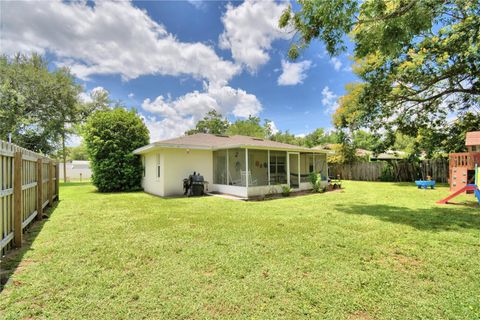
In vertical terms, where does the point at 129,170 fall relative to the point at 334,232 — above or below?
above

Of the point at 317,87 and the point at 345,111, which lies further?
the point at 317,87

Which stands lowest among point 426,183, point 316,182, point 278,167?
point 426,183

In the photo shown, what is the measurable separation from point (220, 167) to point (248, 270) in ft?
31.5

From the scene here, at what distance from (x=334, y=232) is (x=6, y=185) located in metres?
6.30

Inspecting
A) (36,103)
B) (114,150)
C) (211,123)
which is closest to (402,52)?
(114,150)

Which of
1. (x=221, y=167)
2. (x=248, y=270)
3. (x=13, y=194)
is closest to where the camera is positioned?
(x=248, y=270)

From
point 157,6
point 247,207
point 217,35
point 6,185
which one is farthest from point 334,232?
point 217,35

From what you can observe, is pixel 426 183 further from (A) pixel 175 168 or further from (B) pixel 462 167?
(A) pixel 175 168

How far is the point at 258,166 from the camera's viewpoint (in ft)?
44.3

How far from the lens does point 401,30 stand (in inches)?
228

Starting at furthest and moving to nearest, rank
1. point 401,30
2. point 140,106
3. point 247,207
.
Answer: point 140,106 < point 247,207 < point 401,30

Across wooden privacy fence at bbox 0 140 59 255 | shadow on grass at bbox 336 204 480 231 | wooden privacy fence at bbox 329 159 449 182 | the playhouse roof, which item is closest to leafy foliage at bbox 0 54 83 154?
wooden privacy fence at bbox 0 140 59 255

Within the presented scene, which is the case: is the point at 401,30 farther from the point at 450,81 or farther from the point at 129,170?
the point at 129,170

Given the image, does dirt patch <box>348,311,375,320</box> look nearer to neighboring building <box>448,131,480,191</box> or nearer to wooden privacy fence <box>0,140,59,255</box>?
wooden privacy fence <box>0,140,59,255</box>
